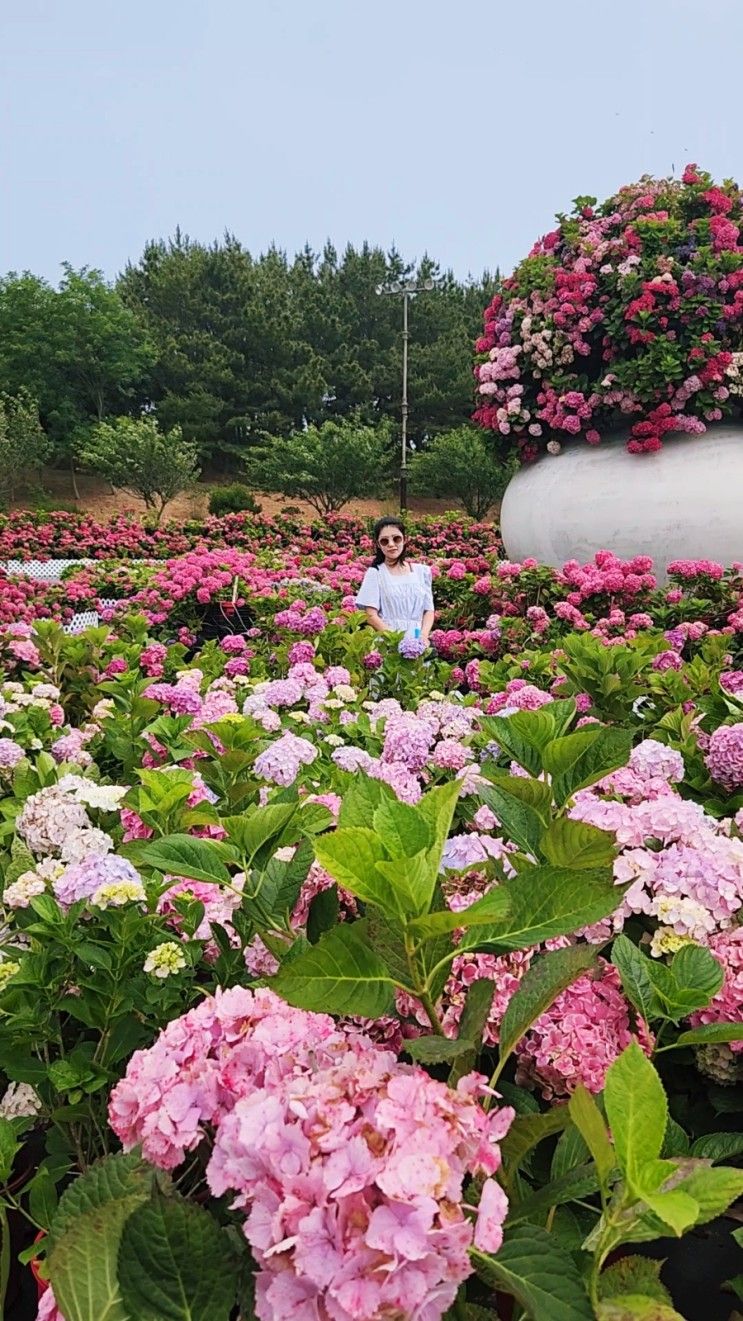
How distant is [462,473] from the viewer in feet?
99.7

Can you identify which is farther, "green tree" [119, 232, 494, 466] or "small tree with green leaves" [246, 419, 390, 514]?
"green tree" [119, 232, 494, 466]

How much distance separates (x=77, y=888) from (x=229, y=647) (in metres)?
3.16

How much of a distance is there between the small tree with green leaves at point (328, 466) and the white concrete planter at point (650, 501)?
71.3ft

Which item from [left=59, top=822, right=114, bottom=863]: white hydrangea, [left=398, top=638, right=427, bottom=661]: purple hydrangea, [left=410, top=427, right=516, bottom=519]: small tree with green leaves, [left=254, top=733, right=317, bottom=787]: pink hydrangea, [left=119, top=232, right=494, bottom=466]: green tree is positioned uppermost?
[left=119, top=232, right=494, bottom=466]: green tree

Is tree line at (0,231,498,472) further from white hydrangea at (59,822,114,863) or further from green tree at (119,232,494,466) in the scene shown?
white hydrangea at (59,822,114,863)

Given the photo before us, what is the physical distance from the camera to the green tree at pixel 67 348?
1297 inches

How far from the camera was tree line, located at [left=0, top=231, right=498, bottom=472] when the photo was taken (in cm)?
3325

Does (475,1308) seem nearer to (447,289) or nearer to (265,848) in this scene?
(265,848)

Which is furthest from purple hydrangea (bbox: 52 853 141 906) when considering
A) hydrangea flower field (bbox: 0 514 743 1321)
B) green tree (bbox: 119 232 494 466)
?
green tree (bbox: 119 232 494 466)

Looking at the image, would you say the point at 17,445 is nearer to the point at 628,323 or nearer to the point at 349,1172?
the point at 628,323

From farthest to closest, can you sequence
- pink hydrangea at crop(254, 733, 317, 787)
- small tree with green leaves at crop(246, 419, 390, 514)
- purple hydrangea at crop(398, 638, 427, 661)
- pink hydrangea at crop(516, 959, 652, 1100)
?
small tree with green leaves at crop(246, 419, 390, 514) → purple hydrangea at crop(398, 638, 427, 661) → pink hydrangea at crop(254, 733, 317, 787) → pink hydrangea at crop(516, 959, 652, 1100)

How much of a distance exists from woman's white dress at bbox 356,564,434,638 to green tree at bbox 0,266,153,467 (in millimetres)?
30776

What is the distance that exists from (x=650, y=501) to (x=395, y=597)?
209 cm

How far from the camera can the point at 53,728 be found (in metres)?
2.34
